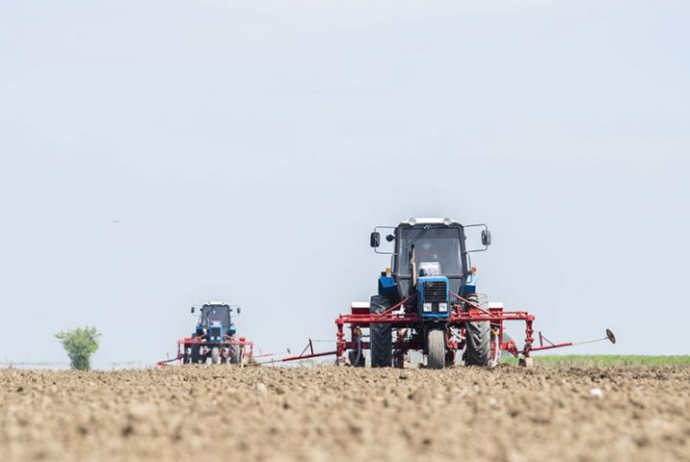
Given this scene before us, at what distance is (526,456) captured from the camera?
5609 millimetres

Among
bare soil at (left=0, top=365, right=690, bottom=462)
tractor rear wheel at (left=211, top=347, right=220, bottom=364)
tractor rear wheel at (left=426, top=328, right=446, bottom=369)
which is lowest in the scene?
bare soil at (left=0, top=365, right=690, bottom=462)

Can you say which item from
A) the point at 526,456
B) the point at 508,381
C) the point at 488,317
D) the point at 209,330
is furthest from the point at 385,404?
the point at 209,330

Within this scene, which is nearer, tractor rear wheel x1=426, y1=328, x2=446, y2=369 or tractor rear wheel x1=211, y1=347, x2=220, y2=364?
tractor rear wheel x1=426, y1=328, x2=446, y2=369

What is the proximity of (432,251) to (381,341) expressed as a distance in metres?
1.88

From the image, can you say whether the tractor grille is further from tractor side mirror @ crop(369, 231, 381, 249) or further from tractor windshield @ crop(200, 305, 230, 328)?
tractor windshield @ crop(200, 305, 230, 328)

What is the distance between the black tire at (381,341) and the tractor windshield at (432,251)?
31.6 inches

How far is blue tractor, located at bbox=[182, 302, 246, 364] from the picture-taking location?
35.9 m

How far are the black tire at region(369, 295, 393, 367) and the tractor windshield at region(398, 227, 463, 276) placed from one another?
80 centimetres

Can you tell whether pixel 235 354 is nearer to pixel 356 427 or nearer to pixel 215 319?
pixel 215 319

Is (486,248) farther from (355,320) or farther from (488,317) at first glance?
(355,320)

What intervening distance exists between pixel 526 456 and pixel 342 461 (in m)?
0.90

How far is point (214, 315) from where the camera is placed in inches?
1463

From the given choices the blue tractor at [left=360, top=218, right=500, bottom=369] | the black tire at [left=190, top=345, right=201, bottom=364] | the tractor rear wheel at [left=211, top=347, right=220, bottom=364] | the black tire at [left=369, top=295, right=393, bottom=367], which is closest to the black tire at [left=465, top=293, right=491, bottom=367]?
the blue tractor at [left=360, top=218, right=500, bottom=369]

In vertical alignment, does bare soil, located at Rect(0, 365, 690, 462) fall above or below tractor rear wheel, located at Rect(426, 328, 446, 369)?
below
